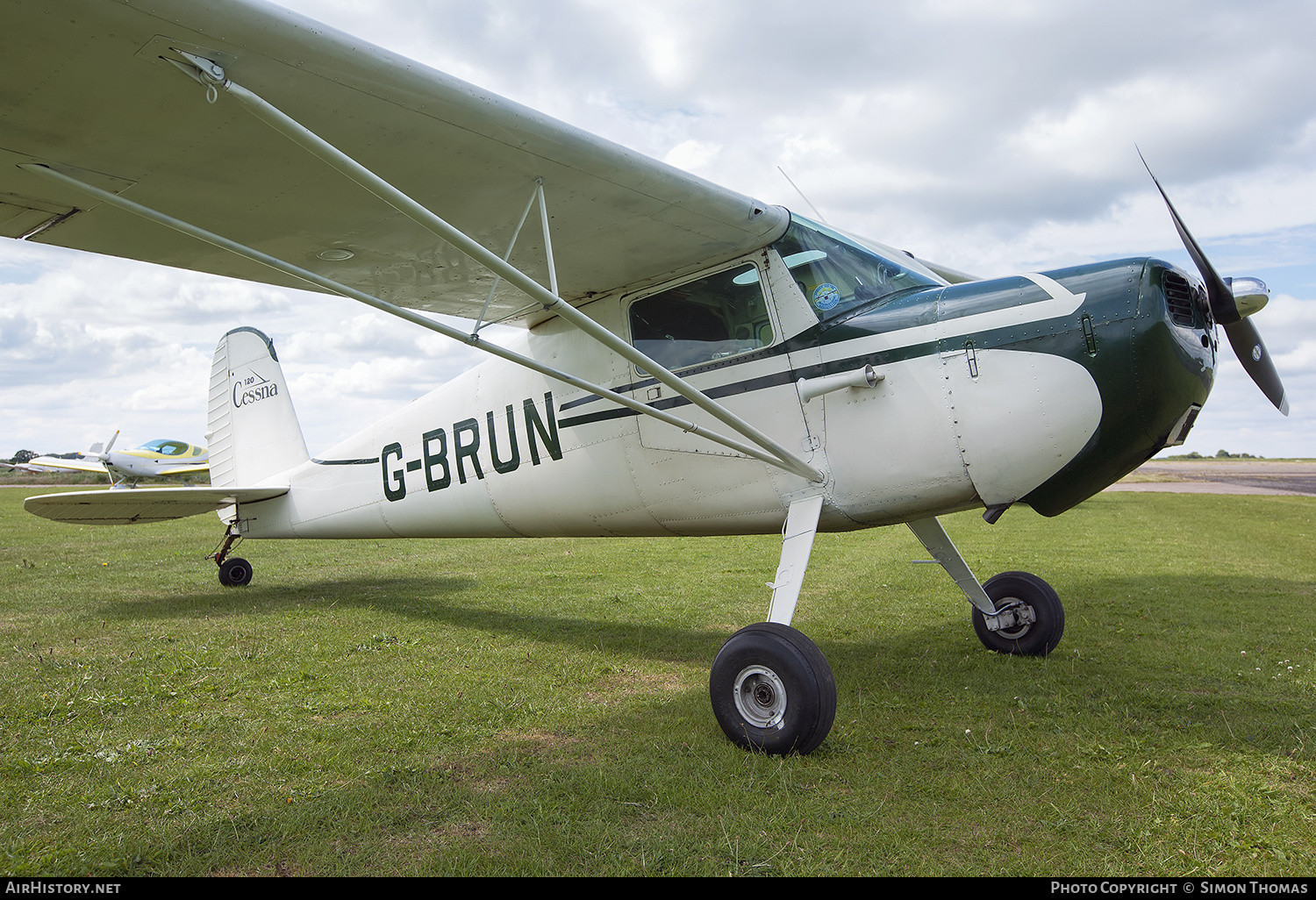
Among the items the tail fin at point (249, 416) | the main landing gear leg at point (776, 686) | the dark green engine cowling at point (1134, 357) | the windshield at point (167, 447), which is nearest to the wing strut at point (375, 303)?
the main landing gear leg at point (776, 686)

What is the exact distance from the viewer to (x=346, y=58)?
3.02 metres

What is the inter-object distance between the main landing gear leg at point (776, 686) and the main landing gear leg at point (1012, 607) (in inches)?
72.2

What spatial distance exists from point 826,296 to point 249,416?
7.46 meters

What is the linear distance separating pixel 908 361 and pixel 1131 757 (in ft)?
6.90

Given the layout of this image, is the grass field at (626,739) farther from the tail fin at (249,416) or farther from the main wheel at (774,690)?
the tail fin at (249,416)

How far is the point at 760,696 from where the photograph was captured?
3.75 meters

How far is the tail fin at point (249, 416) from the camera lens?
873cm

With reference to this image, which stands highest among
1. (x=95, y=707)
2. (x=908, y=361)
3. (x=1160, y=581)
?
(x=908, y=361)

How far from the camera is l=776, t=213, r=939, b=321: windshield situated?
175 inches

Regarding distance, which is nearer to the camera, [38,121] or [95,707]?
[38,121]

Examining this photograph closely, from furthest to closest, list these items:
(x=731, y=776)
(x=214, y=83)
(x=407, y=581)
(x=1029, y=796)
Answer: (x=407, y=581) < (x=731, y=776) < (x=1029, y=796) < (x=214, y=83)

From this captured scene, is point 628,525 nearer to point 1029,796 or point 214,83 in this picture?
point 1029,796

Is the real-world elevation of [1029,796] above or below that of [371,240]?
below

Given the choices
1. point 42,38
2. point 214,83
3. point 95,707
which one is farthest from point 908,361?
point 95,707
